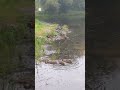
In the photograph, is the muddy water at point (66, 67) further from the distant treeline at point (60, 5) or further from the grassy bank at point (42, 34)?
the distant treeline at point (60, 5)

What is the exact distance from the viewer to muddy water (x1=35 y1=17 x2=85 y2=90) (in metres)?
2.97

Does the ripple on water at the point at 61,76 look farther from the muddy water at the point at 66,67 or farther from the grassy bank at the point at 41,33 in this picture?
the grassy bank at the point at 41,33

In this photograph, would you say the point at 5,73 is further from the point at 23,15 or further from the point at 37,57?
the point at 23,15

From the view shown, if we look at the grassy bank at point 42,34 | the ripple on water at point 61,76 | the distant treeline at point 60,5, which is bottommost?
the ripple on water at point 61,76

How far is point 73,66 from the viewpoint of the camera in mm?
3000

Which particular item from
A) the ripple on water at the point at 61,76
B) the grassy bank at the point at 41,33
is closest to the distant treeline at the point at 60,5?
the grassy bank at the point at 41,33

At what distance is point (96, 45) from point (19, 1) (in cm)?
A: 84

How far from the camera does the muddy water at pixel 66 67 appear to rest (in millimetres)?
2969

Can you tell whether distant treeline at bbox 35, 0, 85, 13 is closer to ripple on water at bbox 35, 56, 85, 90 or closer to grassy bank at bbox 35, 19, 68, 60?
grassy bank at bbox 35, 19, 68, 60

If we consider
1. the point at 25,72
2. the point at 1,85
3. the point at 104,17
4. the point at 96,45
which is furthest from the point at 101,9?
the point at 1,85

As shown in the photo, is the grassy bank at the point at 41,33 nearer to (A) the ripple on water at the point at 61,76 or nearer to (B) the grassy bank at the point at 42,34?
(B) the grassy bank at the point at 42,34

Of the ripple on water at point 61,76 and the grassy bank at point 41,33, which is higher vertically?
the grassy bank at point 41,33

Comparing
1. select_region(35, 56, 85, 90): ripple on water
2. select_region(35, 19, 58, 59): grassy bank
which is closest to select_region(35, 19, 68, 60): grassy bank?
select_region(35, 19, 58, 59): grassy bank

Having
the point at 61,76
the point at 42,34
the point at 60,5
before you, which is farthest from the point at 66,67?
the point at 60,5
